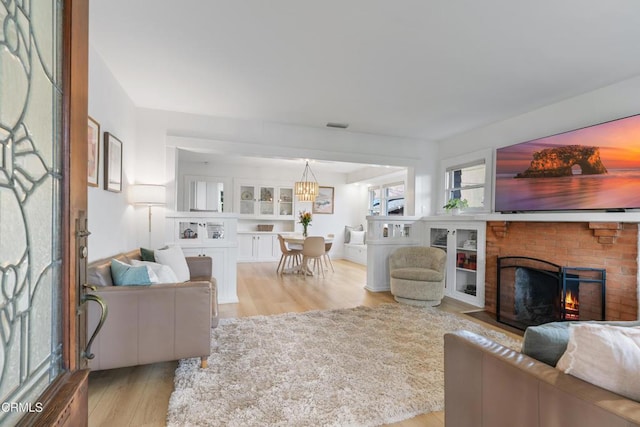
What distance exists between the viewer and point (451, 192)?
5047 millimetres

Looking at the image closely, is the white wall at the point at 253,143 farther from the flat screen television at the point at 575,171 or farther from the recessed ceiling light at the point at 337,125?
the flat screen television at the point at 575,171

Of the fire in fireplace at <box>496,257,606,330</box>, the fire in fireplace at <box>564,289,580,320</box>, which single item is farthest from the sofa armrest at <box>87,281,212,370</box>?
the fire in fireplace at <box>564,289,580,320</box>

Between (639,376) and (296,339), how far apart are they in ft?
7.71

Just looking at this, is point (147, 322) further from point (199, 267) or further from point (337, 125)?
Result: point (337, 125)

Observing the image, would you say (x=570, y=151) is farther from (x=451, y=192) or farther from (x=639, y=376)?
(x=639, y=376)

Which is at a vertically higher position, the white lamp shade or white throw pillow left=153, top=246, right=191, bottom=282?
the white lamp shade

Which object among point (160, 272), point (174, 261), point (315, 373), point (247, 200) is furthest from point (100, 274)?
point (247, 200)

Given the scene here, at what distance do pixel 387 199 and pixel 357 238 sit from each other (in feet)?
4.38

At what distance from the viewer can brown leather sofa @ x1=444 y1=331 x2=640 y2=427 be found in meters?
0.84

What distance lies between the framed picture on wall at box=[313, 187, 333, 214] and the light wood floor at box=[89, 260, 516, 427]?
4.99 feet

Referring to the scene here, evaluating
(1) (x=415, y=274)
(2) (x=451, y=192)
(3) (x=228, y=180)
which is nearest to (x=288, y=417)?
(1) (x=415, y=274)

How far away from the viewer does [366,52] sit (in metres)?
2.47

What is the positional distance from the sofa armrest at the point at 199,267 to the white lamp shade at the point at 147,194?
753 millimetres

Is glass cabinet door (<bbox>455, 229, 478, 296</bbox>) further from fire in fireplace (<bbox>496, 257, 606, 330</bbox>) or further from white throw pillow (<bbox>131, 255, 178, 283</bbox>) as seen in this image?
white throw pillow (<bbox>131, 255, 178, 283</bbox>)
